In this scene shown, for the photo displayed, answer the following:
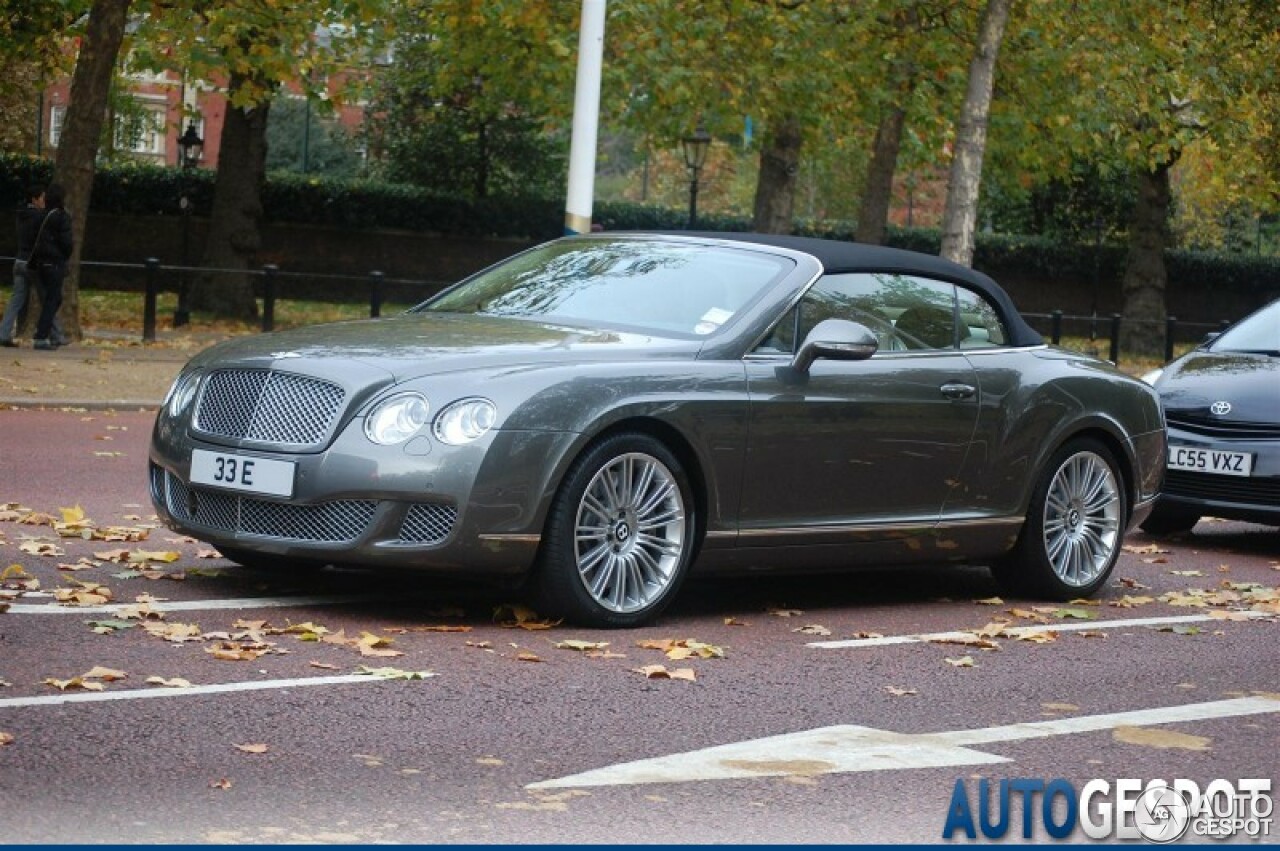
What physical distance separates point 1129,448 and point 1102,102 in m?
25.7

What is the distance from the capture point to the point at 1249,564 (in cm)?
1255

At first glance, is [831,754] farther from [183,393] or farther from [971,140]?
[971,140]

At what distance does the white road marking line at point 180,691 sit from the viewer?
652 cm

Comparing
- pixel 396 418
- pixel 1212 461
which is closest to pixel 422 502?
pixel 396 418

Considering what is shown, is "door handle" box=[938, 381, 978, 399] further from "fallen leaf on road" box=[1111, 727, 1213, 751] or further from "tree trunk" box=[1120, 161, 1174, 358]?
"tree trunk" box=[1120, 161, 1174, 358]

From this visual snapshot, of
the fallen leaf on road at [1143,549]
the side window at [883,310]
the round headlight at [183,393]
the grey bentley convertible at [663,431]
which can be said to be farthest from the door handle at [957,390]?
the fallen leaf on road at [1143,549]

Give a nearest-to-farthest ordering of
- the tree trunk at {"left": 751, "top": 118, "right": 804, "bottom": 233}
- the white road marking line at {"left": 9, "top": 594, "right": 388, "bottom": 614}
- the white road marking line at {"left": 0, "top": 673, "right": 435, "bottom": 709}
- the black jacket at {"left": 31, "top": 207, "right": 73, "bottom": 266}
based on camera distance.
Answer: the white road marking line at {"left": 0, "top": 673, "right": 435, "bottom": 709}
the white road marking line at {"left": 9, "top": 594, "right": 388, "bottom": 614}
the black jacket at {"left": 31, "top": 207, "right": 73, "bottom": 266}
the tree trunk at {"left": 751, "top": 118, "right": 804, "bottom": 233}

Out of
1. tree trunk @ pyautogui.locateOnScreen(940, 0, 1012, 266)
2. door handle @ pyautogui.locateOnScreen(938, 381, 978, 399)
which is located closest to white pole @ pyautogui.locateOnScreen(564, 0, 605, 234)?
tree trunk @ pyautogui.locateOnScreen(940, 0, 1012, 266)

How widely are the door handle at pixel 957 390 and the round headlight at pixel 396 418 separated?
263 cm

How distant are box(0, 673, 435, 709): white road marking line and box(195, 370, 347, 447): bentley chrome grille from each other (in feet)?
4.29

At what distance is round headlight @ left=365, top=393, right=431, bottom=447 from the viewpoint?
26.6ft

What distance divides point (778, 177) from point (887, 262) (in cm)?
2674

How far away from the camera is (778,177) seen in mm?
36469

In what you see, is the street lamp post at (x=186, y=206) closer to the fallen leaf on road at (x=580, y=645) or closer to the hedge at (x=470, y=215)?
the hedge at (x=470, y=215)
